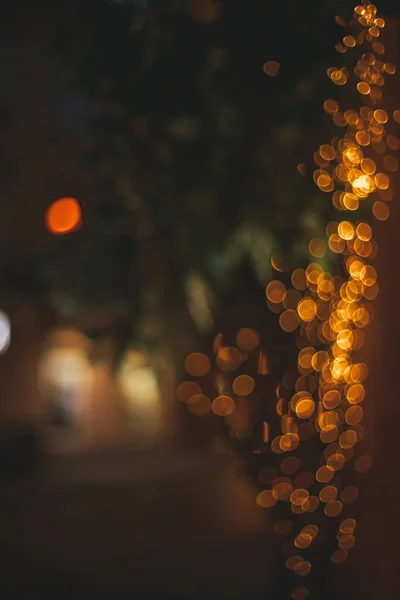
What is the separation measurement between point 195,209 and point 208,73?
71 centimetres

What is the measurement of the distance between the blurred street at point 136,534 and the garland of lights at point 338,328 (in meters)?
0.93

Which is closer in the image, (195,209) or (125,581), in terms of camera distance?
(195,209)

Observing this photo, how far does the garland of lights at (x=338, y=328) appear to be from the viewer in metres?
2.76

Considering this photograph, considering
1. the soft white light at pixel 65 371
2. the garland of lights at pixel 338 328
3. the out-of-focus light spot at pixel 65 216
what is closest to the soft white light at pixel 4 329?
the soft white light at pixel 65 371

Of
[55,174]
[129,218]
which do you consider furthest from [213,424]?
[55,174]

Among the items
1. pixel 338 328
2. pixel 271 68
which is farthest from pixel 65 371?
pixel 338 328

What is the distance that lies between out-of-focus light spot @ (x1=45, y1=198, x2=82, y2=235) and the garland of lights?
2.54 meters

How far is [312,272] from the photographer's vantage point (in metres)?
3.04

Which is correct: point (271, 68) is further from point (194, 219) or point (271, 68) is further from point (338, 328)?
point (338, 328)

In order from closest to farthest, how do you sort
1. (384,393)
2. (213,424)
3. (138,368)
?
1. (384,393)
2. (213,424)
3. (138,368)

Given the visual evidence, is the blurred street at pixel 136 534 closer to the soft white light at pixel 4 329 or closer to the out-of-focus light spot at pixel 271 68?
the out-of-focus light spot at pixel 271 68

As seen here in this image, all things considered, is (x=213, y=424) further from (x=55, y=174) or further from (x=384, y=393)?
(x=55, y=174)

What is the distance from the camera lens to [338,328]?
9.23 feet

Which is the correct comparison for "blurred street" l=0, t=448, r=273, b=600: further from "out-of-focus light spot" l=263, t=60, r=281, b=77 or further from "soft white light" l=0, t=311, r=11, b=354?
"soft white light" l=0, t=311, r=11, b=354
